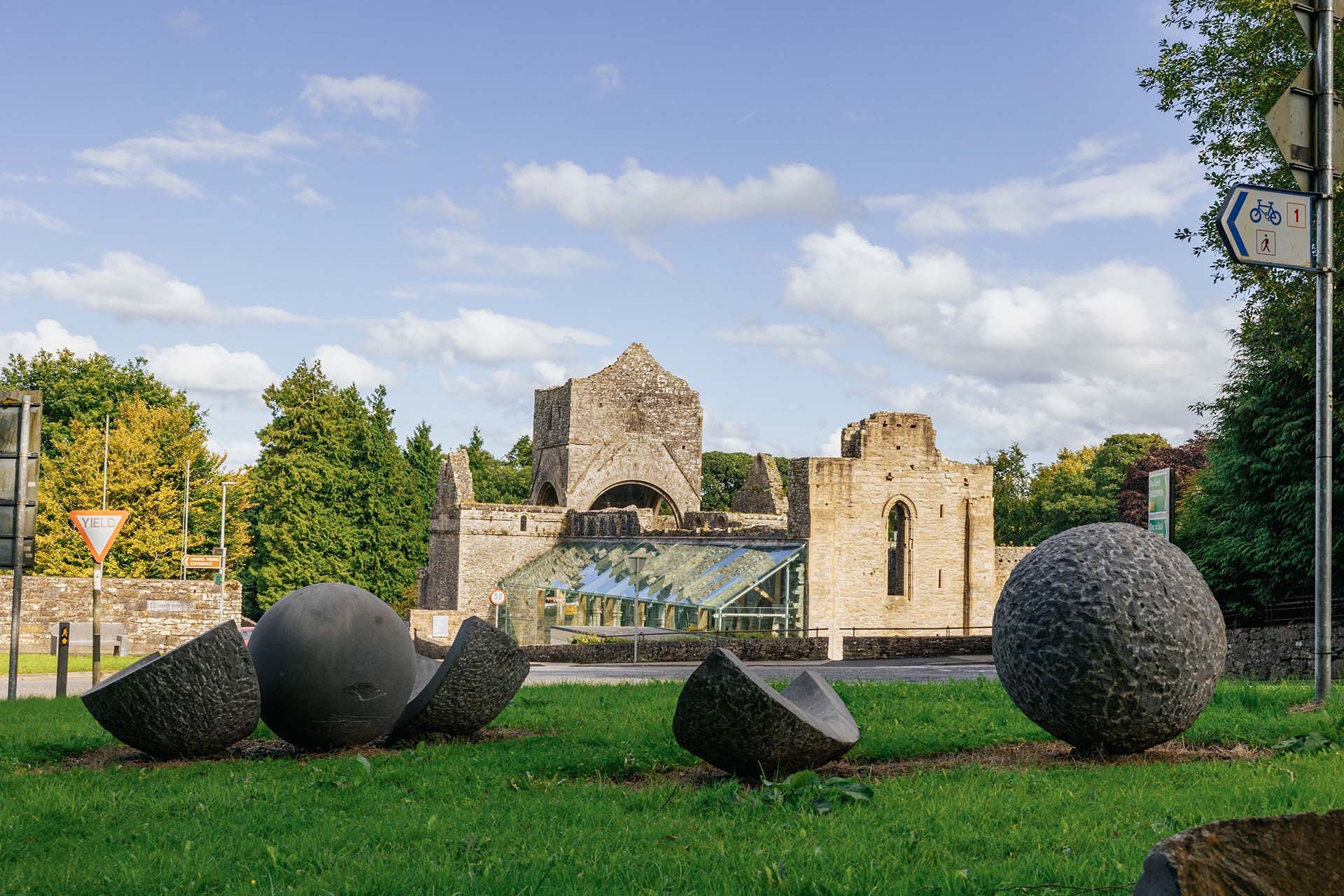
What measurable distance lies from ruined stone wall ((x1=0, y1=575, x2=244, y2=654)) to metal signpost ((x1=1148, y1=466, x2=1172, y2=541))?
2630cm

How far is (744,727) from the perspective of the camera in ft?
24.7

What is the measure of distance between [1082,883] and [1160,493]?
10286 millimetres

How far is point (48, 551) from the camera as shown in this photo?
155ft

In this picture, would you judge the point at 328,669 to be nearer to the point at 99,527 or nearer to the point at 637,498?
the point at 99,527

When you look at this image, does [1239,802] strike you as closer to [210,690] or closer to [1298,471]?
[210,690]

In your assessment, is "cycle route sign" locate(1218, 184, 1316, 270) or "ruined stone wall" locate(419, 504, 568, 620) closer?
"cycle route sign" locate(1218, 184, 1316, 270)

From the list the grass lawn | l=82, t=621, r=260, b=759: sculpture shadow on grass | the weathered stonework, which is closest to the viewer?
the grass lawn

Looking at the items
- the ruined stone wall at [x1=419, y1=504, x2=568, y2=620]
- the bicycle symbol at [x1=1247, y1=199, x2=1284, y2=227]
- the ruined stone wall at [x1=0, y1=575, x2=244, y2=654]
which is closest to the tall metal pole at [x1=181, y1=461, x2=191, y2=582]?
the ruined stone wall at [x1=419, y1=504, x2=568, y2=620]

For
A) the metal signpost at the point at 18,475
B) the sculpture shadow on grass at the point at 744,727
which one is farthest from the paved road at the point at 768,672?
the sculpture shadow on grass at the point at 744,727

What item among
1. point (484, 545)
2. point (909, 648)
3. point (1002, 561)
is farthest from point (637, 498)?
point (909, 648)

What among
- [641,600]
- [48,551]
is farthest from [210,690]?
[48,551]

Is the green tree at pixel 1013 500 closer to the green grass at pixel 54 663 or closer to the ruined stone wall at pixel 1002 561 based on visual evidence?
the ruined stone wall at pixel 1002 561

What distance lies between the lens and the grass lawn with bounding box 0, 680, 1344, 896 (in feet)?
17.5

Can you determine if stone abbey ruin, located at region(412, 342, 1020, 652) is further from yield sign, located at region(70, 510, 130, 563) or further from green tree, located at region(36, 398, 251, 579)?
yield sign, located at region(70, 510, 130, 563)
